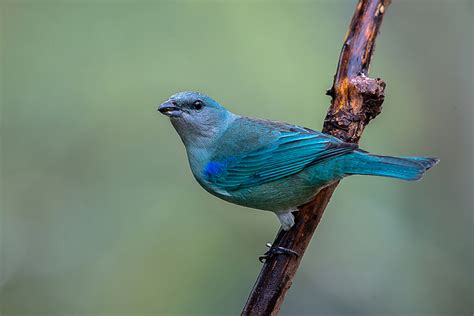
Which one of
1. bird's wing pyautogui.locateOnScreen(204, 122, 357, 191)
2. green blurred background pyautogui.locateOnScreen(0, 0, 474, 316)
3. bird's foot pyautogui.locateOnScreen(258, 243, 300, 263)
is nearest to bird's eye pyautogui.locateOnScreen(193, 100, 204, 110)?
bird's wing pyautogui.locateOnScreen(204, 122, 357, 191)

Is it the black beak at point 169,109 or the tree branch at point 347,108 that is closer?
the tree branch at point 347,108

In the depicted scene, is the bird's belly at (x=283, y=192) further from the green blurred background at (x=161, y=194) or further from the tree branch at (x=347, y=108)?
the green blurred background at (x=161, y=194)

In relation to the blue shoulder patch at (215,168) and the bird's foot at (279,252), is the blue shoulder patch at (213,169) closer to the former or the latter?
the blue shoulder patch at (215,168)

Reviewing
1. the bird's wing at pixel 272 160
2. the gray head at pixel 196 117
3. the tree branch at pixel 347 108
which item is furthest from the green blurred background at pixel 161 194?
the tree branch at pixel 347 108

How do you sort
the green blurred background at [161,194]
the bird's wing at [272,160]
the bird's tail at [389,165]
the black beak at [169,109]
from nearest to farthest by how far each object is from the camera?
the bird's tail at [389,165], the bird's wing at [272,160], the black beak at [169,109], the green blurred background at [161,194]

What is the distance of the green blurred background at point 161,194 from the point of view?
563 centimetres

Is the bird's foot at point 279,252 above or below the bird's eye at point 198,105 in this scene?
below

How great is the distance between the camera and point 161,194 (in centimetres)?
568

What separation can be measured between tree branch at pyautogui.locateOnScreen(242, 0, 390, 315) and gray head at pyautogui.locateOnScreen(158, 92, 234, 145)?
2.66ft

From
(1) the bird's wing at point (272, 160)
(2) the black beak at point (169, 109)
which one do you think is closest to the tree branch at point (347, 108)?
(1) the bird's wing at point (272, 160)

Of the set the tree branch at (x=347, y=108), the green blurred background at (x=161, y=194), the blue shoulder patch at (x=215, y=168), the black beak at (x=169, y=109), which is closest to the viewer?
the tree branch at (x=347, y=108)

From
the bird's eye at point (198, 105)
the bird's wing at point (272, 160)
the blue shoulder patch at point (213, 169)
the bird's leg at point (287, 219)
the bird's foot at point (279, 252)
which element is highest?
the bird's eye at point (198, 105)

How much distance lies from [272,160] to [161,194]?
153cm

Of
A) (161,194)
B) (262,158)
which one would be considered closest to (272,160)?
(262,158)
